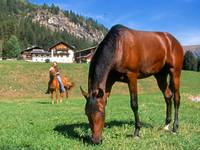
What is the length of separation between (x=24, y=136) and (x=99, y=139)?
2.00 m

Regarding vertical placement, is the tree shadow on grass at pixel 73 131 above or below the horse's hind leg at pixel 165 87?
below

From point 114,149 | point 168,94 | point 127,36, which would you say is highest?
point 127,36

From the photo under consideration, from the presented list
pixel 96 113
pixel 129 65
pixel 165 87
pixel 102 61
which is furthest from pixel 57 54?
pixel 96 113

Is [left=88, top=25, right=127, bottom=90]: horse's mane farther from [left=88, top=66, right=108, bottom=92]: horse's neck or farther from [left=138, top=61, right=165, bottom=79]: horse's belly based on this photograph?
[left=138, top=61, right=165, bottom=79]: horse's belly

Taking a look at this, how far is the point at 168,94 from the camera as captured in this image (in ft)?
38.7

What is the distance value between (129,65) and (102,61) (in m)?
0.81

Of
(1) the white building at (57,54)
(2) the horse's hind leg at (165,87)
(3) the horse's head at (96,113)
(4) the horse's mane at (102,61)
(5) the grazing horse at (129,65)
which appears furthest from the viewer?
(1) the white building at (57,54)

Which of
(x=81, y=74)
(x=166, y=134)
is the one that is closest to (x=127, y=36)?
(x=166, y=134)

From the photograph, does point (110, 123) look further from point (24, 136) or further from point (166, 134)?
point (24, 136)

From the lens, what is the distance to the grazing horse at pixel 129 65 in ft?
28.0

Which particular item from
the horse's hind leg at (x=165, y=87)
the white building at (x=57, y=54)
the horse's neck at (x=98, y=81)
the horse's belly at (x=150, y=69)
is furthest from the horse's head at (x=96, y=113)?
the white building at (x=57, y=54)

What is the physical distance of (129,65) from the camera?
31.2 feet

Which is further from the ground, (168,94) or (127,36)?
(127,36)

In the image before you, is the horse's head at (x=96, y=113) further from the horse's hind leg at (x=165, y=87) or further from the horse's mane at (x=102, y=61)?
the horse's hind leg at (x=165, y=87)
